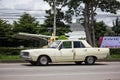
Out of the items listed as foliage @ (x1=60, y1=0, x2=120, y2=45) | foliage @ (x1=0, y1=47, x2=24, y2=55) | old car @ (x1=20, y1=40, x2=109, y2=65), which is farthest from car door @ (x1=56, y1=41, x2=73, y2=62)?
foliage @ (x1=60, y1=0, x2=120, y2=45)

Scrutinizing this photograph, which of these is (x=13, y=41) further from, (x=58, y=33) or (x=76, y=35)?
(x=76, y=35)

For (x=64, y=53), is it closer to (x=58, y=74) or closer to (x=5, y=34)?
(x=58, y=74)

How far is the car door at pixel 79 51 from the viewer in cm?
2386

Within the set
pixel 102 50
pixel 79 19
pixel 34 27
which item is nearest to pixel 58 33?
pixel 34 27

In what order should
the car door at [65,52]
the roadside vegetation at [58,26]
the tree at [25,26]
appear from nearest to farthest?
the car door at [65,52] < the roadside vegetation at [58,26] < the tree at [25,26]

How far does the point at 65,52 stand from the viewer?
23594mm

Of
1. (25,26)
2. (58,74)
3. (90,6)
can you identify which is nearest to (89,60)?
(58,74)

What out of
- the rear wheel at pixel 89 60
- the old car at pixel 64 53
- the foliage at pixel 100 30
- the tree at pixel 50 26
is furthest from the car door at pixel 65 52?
the foliage at pixel 100 30

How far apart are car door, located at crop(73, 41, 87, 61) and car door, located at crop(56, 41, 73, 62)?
0.90 feet

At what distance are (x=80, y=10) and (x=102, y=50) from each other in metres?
24.1

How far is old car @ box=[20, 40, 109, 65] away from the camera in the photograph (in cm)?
2298

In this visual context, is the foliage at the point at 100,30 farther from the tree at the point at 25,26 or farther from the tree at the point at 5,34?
the tree at the point at 5,34

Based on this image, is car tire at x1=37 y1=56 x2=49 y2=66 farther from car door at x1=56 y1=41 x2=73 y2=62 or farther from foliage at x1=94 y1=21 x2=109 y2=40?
foliage at x1=94 y1=21 x2=109 y2=40

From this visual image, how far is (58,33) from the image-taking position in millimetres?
65812
